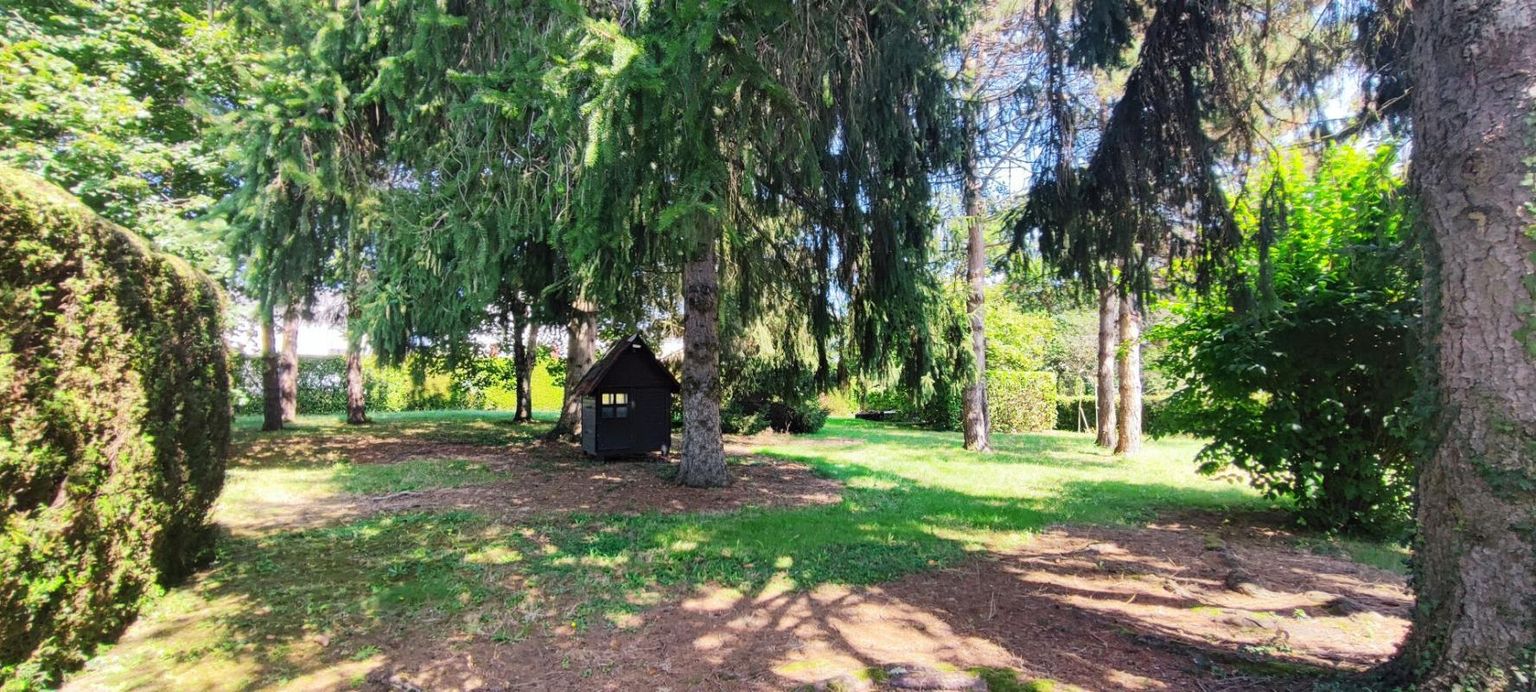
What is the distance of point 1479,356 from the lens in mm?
2607

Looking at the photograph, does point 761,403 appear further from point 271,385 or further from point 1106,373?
point 271,385

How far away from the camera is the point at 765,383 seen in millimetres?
16766

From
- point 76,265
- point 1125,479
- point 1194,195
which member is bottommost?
point 1125,479

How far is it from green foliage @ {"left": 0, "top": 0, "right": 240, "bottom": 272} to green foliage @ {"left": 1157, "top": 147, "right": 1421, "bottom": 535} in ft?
32.7

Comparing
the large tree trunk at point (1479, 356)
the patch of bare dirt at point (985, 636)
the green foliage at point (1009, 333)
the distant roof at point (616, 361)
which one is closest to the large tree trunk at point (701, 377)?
the distant roof at point (616, 361)

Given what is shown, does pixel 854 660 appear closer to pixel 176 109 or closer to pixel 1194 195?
pixel 1194 195

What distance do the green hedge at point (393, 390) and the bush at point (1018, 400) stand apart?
1543cm

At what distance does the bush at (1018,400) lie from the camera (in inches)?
883

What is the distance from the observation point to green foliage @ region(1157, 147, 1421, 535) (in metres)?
5.98

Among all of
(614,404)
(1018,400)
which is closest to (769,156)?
(614,404)

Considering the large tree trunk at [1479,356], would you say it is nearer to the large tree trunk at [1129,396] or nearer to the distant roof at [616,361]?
the distant roof at [616,361]

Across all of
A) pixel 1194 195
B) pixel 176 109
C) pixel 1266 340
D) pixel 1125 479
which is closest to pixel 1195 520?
pixel 1266 340

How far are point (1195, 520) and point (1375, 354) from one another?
240 cm

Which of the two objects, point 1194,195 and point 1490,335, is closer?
point 1490,335
